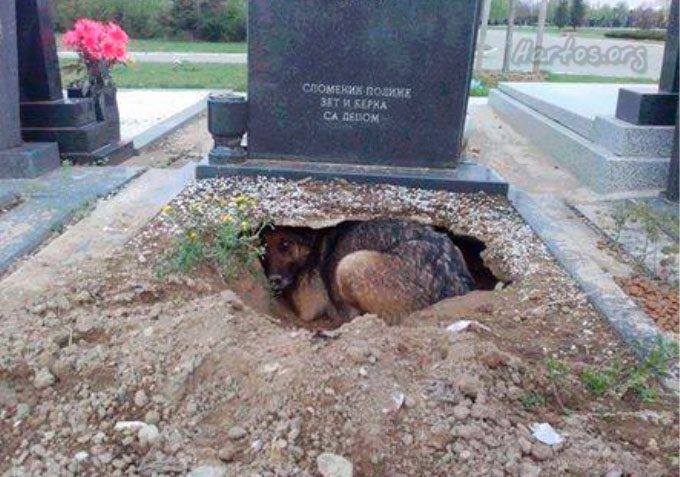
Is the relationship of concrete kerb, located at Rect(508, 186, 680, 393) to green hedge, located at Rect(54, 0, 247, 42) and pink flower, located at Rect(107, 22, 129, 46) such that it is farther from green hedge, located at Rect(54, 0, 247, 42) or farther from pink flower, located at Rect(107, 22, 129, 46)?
green hedge, located at Rect(54, 0, 247, 42)

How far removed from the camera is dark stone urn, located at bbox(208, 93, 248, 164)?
5297 mm

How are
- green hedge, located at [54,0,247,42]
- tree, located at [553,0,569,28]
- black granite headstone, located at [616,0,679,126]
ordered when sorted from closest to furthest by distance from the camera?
black granite headstone, located at [616,0,679,126], green hedge, located at [54,0,247,42], tree, located at [553,0,569,28]

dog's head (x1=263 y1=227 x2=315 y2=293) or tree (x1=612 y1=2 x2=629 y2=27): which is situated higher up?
tree (x1=612 y1=2 x2=629 y2=27)

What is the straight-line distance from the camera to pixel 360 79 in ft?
17.4

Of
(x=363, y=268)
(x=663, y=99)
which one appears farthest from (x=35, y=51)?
(x=663, y=99)

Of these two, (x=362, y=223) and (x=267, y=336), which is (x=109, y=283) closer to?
(x=267, y=336)

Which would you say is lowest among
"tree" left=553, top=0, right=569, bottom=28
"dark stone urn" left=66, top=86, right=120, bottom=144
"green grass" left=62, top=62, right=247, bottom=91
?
"green grass" left=62, top=62, right=247, bottom=91

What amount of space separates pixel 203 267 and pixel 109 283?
1.58ft

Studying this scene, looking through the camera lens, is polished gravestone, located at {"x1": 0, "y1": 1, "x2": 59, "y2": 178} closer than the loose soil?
No

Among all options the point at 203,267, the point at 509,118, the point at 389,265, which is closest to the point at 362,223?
the point at 389,265

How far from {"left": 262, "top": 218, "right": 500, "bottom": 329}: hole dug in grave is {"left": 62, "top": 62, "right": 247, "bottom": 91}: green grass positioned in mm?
8448

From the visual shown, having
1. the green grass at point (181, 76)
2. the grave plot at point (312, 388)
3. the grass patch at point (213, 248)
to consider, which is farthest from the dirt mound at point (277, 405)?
the green grass at point (181, 76)

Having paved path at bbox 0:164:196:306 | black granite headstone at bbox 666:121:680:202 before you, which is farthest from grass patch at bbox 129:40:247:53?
black granite headstone at bbox 666:121:680:202

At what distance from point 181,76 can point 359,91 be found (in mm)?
10310
